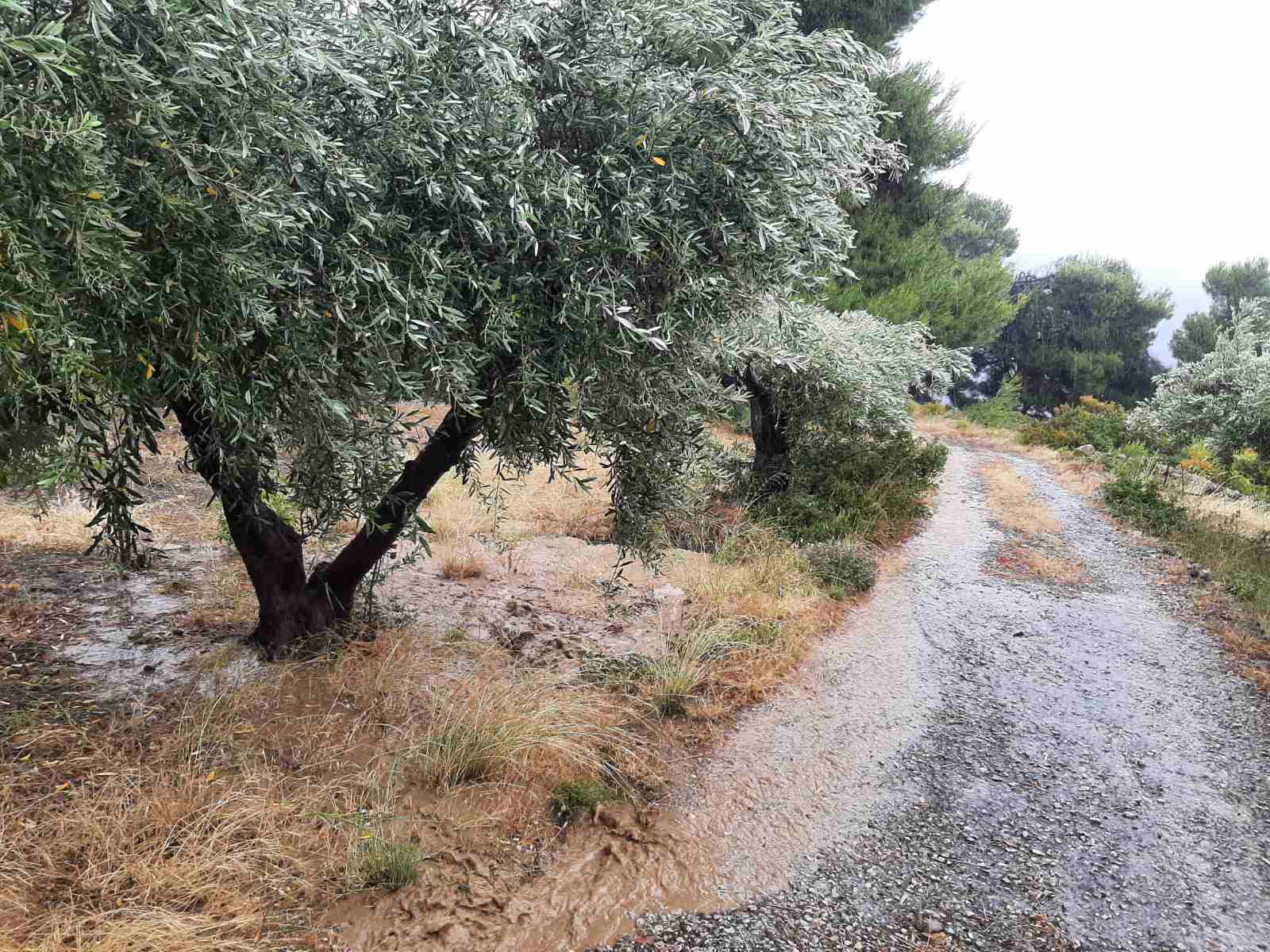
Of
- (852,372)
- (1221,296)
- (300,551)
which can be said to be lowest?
(300,551)

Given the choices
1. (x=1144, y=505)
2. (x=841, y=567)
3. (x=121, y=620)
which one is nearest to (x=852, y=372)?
(x=841, y=567)

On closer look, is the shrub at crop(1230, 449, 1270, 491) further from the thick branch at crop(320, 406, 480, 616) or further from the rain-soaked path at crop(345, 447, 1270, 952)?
the thick branch at crop(320, 406, 480, 616)

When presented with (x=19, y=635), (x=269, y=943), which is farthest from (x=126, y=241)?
(x=19, y=635)

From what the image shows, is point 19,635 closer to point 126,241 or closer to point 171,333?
point 171,333

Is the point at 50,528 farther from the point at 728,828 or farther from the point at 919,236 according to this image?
the point at 919,236

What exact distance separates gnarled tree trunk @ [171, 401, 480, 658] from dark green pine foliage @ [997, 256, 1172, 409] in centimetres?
3758

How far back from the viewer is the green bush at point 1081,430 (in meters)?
22.2

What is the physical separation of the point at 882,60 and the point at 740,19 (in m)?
0.83

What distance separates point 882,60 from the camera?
13.7 ft

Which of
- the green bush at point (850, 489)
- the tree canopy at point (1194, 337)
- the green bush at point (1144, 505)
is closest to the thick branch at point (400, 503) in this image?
the green bush at point (850, 489)

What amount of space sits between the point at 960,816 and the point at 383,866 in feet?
11.6

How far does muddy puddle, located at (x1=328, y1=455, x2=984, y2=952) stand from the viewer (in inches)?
139

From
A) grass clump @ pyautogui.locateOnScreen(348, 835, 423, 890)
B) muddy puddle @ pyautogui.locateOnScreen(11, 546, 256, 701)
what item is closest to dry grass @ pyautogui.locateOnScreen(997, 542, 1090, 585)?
grass clump @ pyautogui.locateOnScreen(348, 835, 423, 890)

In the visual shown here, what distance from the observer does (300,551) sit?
5648 millimetres
